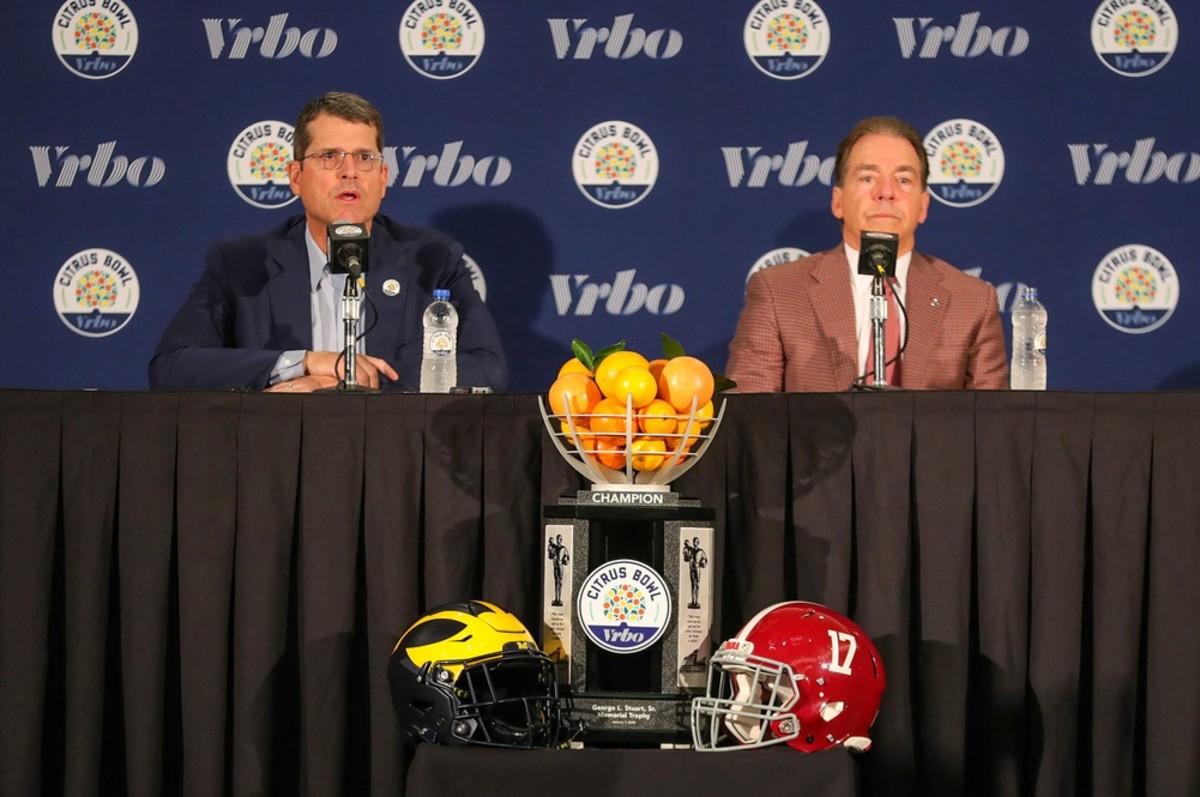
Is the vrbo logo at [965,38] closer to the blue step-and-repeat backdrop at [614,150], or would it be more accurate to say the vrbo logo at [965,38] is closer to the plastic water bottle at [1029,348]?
the blue step-and-repeat backdrop at [614,150]

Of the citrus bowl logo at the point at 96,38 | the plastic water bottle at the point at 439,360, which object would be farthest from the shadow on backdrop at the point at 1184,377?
the citrus bowl logo at the point at 96,38

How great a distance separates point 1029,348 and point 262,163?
8.57 ft

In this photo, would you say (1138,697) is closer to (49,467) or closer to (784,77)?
(49,467)

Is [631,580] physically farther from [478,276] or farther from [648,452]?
[478,276]

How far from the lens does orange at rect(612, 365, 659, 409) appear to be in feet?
8.64

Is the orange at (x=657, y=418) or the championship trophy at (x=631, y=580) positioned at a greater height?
the orange at (x=657, y=418)

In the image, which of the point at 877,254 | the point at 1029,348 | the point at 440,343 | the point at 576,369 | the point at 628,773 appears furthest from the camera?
the point at 1029,348

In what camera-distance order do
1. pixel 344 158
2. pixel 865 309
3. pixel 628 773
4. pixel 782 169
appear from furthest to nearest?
pixel 782 169 → pixel 344 158 → pixel 865 309 → pixel 628 773

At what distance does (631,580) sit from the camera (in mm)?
2631

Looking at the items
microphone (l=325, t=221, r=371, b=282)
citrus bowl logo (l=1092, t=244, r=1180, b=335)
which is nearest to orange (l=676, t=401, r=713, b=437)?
microphone (l=325, t=221, r=371, b=282)

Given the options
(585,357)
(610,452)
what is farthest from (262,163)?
(610,452)

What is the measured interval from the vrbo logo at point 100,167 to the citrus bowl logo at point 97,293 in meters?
0.25

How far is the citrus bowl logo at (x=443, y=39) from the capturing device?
5.06m

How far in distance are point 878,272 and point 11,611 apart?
197 cm
